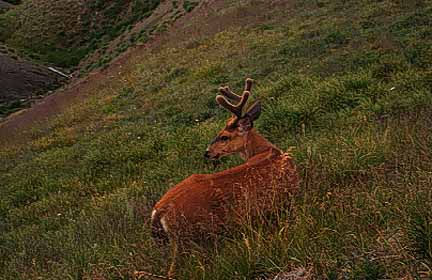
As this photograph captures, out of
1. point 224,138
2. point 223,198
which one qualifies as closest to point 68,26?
point 224,138

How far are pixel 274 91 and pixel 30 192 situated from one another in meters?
4.72

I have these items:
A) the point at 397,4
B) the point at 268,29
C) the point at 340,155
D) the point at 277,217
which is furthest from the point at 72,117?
the point at 277,217

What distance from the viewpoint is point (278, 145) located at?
8242mm

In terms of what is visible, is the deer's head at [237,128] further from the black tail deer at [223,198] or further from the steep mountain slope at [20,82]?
the steep mountain slope at [20,82]

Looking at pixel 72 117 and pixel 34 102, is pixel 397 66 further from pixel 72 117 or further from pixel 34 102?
pixel 34 102

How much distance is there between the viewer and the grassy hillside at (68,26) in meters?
39.6

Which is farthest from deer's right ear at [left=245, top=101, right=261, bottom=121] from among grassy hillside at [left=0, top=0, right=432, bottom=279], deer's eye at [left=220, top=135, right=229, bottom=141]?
grassy hillside at [left=0, top=0, right=432, bottom=279]

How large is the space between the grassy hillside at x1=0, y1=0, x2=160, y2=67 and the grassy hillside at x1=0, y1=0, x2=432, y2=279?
18911mm

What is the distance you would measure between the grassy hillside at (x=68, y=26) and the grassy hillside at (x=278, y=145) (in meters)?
18.9

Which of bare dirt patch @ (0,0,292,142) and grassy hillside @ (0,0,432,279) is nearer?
grassy hillside @ (0,0,432,279)

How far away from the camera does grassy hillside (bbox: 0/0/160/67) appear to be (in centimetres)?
3956

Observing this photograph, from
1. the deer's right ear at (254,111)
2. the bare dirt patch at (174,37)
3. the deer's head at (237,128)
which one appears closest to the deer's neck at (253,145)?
the deer's head at (237,128)

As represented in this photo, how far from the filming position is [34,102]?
1153 inches

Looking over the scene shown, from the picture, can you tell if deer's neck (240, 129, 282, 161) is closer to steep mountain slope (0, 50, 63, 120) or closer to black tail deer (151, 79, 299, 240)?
black tail deer (151, 79, 299, 240)
